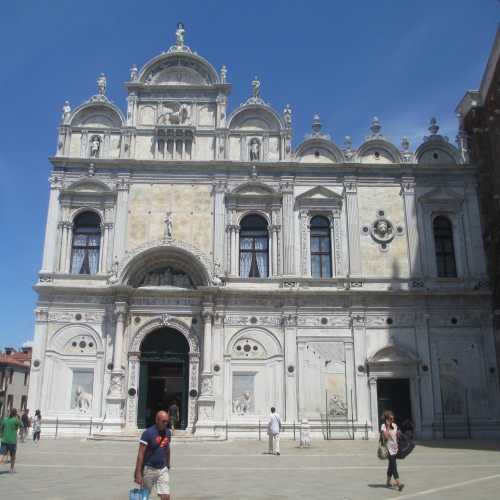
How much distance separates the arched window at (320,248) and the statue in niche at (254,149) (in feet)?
13.7

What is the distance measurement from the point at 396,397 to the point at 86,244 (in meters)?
15.8

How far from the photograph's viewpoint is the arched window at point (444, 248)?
27.1 meters

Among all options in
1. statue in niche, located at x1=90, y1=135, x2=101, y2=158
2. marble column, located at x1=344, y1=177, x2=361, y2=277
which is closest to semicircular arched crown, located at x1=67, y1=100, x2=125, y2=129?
statue in niche, located at x1=90, y1=135, x2=101, y2=158

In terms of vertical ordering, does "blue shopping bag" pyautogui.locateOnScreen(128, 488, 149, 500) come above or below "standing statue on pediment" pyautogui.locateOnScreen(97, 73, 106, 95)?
below

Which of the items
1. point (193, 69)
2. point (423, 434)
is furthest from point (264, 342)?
point (193, 69)

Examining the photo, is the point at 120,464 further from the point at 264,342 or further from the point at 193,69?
the point at 193,69

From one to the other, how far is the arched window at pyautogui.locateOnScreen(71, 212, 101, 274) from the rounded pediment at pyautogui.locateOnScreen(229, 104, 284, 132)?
8.37m

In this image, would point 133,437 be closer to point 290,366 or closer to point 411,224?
point 290,366

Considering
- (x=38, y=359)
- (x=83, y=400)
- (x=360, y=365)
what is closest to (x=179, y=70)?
(x=38, y=359)

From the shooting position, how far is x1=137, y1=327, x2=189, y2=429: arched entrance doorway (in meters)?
25.2

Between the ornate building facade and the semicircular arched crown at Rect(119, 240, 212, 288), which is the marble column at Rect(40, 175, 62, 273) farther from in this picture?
the ornate building facade

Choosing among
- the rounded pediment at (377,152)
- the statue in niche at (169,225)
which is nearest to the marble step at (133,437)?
the statue in niche at (169,225)

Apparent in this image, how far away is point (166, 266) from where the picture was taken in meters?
26.6

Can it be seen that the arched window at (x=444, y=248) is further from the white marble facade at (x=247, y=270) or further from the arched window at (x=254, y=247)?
the arched window at (x=254, y=247)
